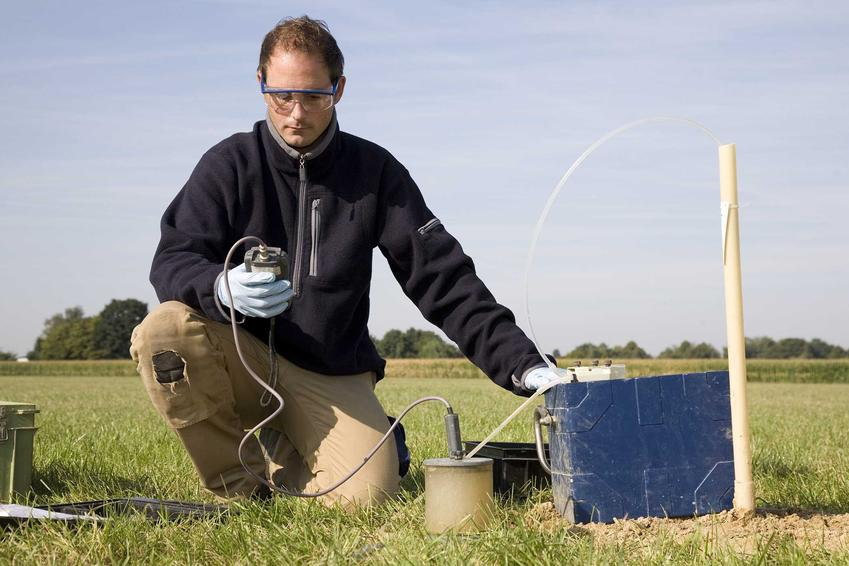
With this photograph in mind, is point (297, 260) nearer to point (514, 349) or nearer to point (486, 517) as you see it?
point (514, 349)

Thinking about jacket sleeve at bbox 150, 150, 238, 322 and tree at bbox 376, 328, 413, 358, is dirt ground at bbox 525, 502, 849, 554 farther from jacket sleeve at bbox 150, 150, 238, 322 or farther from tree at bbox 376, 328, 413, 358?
tree at bbox 376, 328, 413, 358

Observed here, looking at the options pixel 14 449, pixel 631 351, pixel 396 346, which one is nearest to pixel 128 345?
pixel 396 346

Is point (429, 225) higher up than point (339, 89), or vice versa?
point (339, 89)

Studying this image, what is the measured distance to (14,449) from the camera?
12.4 ft

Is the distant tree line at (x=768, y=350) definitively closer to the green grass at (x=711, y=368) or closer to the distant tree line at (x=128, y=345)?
the distant tree line at (x=128, y=345)

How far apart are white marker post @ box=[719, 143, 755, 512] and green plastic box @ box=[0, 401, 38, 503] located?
2.95m

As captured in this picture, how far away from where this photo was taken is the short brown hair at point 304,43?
373 centimetres

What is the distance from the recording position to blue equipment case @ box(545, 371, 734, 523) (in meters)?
2.96

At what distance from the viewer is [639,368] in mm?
44938

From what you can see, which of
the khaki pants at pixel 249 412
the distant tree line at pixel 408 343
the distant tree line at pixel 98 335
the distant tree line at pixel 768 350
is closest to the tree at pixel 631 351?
the distant tree line at pixel 768 350

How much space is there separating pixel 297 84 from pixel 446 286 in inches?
42.4

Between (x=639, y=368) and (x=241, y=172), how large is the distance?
4302 centimetres

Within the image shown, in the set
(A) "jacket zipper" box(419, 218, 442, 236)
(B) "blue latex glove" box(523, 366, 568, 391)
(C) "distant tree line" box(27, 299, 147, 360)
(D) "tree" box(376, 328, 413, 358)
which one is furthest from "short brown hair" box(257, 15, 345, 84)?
(C) "distant tree line" box(27, 299, 147, 360)

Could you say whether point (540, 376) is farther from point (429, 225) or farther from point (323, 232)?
point (323, 232)
